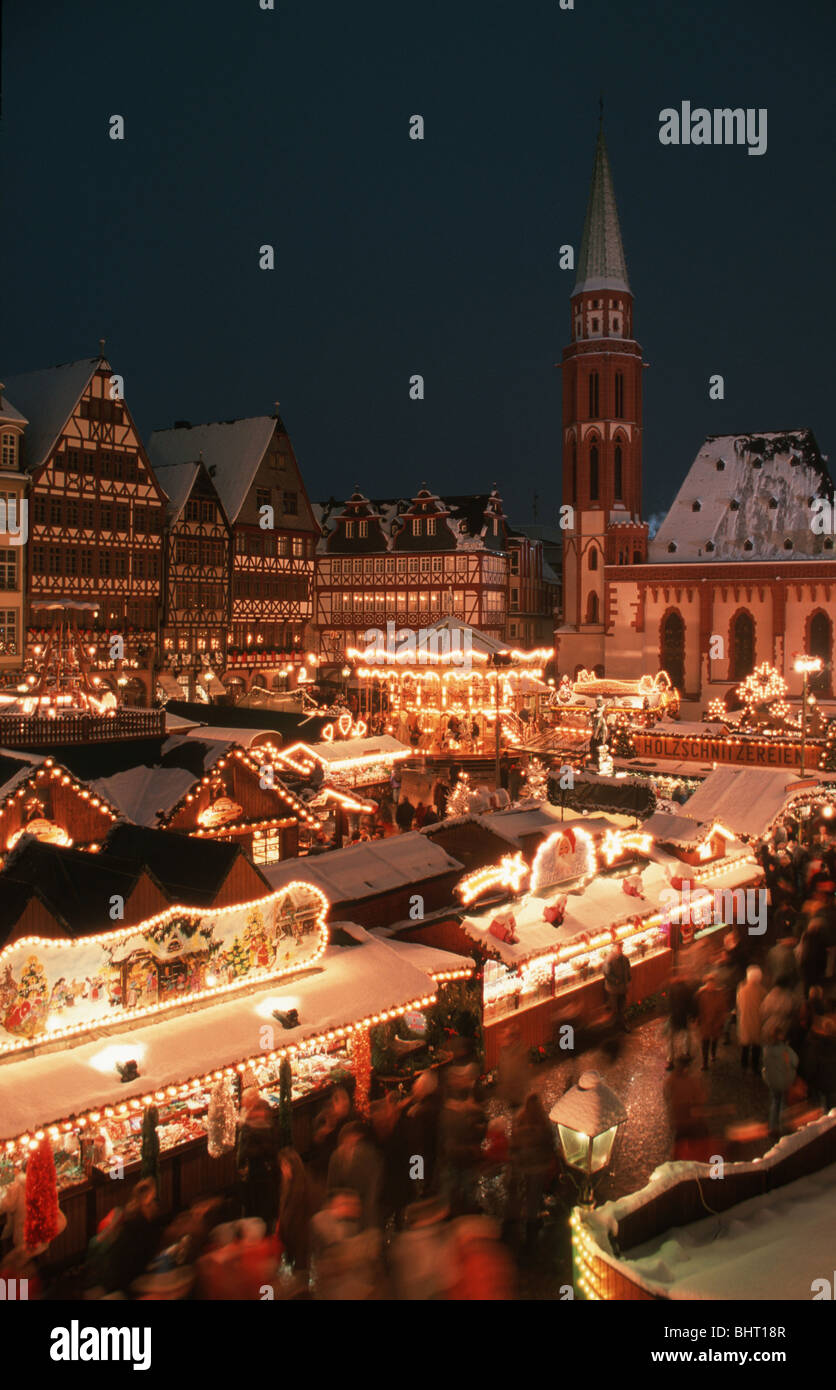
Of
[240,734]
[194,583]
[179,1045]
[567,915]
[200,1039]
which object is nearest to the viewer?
[179,1045]

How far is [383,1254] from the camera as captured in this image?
7.52m

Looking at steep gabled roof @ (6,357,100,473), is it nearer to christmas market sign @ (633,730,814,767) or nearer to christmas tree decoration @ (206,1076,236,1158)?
christmas market sign @ (633,730,814,767)

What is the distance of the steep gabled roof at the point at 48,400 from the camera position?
35.7m

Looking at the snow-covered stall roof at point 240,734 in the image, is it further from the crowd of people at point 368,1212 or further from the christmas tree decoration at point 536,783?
the crowd of people at point 368,1212

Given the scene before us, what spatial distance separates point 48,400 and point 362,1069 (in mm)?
32788

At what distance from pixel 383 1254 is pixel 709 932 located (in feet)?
28.5

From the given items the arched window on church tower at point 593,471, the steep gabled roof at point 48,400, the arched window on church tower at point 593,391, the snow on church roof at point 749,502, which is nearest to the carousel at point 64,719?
the steep gabled roof at point 48,400

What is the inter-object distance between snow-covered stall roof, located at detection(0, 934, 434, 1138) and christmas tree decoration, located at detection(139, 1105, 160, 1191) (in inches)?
19.3

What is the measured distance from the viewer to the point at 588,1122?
7.22m

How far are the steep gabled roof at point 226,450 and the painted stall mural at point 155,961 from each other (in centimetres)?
3623

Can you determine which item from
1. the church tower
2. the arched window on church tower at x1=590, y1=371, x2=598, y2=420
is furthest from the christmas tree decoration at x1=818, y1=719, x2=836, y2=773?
the arched window on church tower at x1=590, y1=371, x2=598, y2=420

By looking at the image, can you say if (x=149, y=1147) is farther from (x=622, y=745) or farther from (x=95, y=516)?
(x=95, y=516)

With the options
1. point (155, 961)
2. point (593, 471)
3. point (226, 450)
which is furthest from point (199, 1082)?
point (593, 471)

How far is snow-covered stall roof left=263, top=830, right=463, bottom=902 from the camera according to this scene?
488 inches
